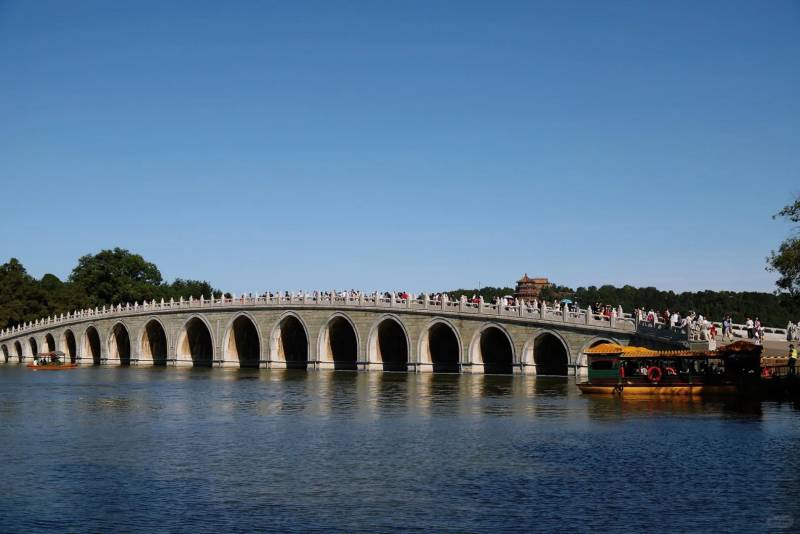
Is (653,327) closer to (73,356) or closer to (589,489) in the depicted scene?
(589,489)

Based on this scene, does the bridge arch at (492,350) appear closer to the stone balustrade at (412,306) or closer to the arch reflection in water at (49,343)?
the stone balustrade at (412,306)

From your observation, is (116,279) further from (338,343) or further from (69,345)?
(338,343)

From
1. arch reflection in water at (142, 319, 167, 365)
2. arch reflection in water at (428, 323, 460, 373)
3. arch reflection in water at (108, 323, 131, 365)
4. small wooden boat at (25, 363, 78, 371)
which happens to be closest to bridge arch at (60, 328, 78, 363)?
arch reflection in water at (108, 323, 131, 365)

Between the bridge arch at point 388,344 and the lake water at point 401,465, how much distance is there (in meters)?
19.5

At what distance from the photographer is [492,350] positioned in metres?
52.6

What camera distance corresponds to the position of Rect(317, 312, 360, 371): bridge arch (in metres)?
57.4

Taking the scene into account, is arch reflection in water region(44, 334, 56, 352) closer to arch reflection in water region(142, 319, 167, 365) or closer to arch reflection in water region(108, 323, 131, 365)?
arch reflection in water region(108, 323, 131, 365)

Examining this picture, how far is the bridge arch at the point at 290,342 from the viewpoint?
6038 cm

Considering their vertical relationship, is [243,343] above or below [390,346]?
above

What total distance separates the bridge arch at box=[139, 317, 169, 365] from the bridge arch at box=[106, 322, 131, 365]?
1.46 meters

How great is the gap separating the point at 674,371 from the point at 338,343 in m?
29.5

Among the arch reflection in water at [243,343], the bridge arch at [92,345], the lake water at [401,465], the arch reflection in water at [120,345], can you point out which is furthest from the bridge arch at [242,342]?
the lake water at [401,465]

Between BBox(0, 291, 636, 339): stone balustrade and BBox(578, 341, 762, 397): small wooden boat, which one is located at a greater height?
BBox(0, 291, 636, 339): stone balustrade

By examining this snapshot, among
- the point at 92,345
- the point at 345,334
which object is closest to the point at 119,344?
the point at 92,345
